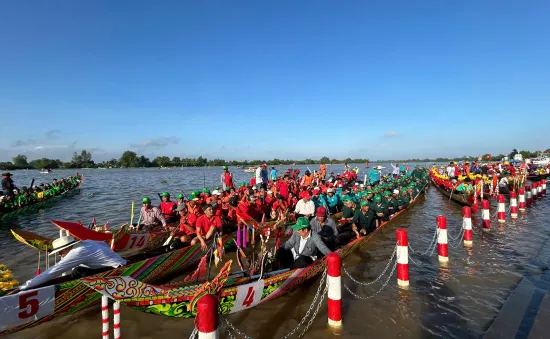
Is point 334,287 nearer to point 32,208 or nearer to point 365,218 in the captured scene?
point 365,218

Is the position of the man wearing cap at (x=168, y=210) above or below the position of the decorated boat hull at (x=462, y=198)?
above

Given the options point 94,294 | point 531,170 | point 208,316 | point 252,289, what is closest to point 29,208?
point 94,294

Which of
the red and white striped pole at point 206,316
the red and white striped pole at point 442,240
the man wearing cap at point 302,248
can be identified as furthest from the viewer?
the red and white striped pole at point 442,240

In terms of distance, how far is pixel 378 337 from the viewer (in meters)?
4.49

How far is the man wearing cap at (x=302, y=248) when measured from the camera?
5.86 m

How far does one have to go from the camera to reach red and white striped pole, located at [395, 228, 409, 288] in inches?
235

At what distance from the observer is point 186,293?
414cm

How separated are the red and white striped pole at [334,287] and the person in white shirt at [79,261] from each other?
365 centimetres

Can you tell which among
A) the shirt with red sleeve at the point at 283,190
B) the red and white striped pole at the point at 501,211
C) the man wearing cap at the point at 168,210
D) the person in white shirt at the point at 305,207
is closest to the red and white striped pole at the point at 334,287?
the person in white shirt at the point at 305,207

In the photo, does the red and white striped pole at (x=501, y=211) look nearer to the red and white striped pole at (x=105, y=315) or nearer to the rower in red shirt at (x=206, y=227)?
the rower in red shirt at (x=206, y=227)

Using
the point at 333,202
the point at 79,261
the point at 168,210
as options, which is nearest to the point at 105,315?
the point at 79,261

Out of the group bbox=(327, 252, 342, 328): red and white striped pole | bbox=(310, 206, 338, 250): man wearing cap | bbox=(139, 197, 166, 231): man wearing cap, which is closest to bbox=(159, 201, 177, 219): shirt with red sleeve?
bbox=(139, 197, 166, 231): man wearing cap

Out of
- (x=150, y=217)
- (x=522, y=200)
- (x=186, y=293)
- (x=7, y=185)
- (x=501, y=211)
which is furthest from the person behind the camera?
(x=7, y=185)

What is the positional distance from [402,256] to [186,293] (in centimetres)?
435
